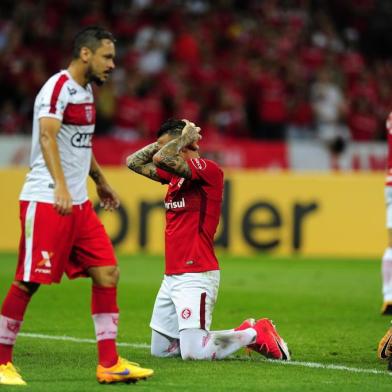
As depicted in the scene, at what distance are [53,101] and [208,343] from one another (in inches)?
80.0

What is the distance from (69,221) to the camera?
22.0ft

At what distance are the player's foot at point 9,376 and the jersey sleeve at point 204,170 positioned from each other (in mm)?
1904

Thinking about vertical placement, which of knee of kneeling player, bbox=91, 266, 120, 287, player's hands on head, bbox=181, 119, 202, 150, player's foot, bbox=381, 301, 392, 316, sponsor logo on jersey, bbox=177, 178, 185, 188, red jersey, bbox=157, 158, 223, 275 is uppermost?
player's hands on head, bbox=181, 119, 202, 150

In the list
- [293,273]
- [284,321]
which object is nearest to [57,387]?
[284,321]

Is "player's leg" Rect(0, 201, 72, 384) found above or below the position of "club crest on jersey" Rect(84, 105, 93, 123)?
below

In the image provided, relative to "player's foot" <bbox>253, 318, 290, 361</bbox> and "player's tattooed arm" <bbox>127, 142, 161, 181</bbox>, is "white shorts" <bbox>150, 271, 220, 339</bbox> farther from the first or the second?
"player's tattooed arm" <bbox>127, 142, 161, 181</bbox>

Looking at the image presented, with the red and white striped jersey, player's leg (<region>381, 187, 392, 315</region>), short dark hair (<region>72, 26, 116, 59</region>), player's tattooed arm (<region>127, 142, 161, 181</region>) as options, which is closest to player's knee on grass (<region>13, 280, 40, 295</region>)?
the red and white striped jersey

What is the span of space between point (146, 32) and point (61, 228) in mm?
14497

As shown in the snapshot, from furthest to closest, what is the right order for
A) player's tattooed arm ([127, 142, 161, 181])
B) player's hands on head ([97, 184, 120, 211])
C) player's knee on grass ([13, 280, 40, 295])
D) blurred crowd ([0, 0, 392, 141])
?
1. blurred crowd ([0, 0, 392, 141])
2. player's tattooed arm ([127, 142, 161, 181])
3. player's hands on head ([97, 184, 120, 211])
4. player's knee on grass ([13, 280, 40, 295])

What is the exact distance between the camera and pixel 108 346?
21.9 feet

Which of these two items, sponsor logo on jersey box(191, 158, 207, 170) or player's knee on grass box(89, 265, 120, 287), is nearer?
player's knee on grass box(89, 265, 120, 287)

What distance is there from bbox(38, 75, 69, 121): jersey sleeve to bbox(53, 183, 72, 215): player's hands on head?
1.40ft

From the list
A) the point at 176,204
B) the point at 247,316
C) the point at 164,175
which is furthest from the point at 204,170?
the point at 247,316

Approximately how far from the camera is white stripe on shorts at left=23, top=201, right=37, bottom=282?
6.59 metres
